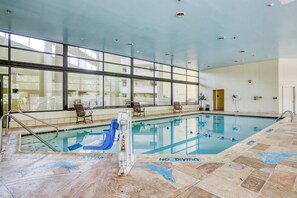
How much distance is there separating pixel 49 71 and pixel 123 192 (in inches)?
266

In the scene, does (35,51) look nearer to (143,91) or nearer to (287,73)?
(143,91)

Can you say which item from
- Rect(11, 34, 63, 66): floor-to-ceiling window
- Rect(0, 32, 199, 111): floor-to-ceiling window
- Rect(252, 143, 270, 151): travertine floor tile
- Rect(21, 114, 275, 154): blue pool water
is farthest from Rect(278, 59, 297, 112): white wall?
Rect(11, 34, 63, 66): floor-to-ceiling window

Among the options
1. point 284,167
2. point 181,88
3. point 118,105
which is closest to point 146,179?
point 284,167

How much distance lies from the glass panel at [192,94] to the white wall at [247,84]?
68 cm

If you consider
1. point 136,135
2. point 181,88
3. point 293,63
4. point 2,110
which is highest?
point 293,63

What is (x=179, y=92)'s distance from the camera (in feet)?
42.8

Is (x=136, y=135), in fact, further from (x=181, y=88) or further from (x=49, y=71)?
(x=181, y=88)

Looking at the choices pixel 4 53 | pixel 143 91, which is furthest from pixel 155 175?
pixel 143 91

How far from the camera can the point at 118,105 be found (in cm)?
928

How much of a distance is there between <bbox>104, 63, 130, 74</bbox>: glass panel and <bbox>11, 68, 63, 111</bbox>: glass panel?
2.30m

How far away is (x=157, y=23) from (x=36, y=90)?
215 inches

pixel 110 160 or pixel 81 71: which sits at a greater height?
pixel 81 71

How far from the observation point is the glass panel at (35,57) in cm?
614

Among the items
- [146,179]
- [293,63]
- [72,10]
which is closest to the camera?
[146,179]
